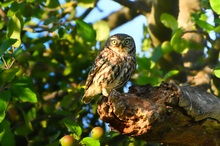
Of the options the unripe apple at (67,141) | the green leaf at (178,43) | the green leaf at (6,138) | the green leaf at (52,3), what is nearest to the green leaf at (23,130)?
the green leaf at (6,138)

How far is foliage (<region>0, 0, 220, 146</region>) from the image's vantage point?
3.57 metres

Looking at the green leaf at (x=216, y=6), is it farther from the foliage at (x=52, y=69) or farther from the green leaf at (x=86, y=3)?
the green leaf at (x=86, y=3)

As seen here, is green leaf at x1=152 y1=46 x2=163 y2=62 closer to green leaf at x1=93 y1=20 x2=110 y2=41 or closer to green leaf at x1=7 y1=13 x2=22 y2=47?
green leaf at x1=93 y1=20 x2=110 y2=41

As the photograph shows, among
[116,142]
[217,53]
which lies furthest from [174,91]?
[217,53]

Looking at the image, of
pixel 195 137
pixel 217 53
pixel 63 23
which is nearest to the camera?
pixel 195 137

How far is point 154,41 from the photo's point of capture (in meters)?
5.22

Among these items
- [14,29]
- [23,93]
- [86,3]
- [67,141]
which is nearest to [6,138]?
[23,93]

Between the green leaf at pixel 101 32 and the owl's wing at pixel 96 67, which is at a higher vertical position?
the green leaf at pixel 101 32

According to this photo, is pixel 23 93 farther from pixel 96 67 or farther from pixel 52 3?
pixel 52 3

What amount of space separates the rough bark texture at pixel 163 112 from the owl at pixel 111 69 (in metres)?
1.10

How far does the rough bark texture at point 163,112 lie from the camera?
2703mm

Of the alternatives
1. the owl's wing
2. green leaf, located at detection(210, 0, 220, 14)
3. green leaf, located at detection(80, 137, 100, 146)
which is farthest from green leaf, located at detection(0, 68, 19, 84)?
green leaf, located at detection(210, 0, 220, 14)

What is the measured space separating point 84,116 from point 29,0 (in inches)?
48.2

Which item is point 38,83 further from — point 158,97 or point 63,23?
point 158,97
